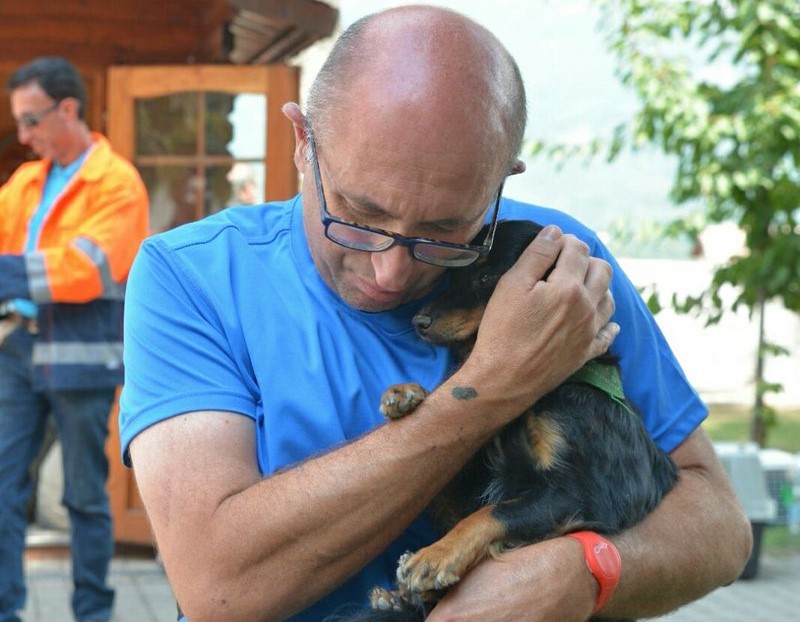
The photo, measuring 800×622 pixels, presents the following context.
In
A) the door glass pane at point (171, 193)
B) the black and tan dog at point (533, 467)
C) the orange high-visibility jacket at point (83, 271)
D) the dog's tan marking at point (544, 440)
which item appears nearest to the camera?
the black and tan dog at point (533, 467)

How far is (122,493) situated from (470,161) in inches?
241

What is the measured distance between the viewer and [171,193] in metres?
7.83

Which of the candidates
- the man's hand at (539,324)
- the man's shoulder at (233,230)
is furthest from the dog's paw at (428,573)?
the man's shoulder at (233,230)

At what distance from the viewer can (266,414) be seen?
7.16ft

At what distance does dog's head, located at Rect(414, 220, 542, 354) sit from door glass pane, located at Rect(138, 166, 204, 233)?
5440mm

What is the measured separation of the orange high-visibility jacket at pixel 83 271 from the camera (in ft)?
18.4

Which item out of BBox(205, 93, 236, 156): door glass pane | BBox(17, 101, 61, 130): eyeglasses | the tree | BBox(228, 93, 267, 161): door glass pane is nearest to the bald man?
BBox(17, 101, 61, 130): eyeglasses

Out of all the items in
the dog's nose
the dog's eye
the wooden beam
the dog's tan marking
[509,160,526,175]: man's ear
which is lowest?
the dog's tan marking

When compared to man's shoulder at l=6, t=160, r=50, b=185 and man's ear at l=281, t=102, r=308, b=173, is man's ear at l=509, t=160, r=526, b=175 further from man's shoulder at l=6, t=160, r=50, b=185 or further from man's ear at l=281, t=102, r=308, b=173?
man's shoulder at l=6, t=160, r=50, b=185

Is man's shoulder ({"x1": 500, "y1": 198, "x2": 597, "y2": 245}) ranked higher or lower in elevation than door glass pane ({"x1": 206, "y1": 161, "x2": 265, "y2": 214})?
higher

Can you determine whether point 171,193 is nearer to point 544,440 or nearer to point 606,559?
point 544,440

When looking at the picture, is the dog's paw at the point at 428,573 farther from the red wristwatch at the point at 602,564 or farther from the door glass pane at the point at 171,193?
the door glass pane at the point at 171,193

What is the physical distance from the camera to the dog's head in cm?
229

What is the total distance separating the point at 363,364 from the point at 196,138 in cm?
567
